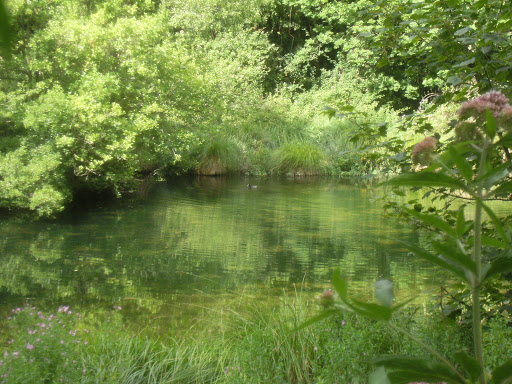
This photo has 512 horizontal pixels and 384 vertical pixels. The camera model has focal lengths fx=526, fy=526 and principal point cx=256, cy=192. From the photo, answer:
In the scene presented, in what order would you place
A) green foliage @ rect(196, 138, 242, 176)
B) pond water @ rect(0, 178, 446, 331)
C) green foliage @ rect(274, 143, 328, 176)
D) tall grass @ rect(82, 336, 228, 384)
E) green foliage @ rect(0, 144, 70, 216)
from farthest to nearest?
green foliage @ rect(274, 143, 328, 176) < green foliage @ rect(196, 138, 242, 176) < green foliage @ rect(0, 144, 70, 216) < pond water @ rect(0, 178, 446, 331) < tall grass @ rect(82, 336, 228, 384)

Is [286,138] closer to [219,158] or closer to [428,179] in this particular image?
[219,158]

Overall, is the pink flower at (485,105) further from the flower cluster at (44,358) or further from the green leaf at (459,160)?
the flower cluster at (44,358)

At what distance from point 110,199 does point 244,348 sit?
8.45m

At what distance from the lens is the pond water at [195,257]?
4805 mm

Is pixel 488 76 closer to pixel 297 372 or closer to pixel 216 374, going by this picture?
pixel 297 372

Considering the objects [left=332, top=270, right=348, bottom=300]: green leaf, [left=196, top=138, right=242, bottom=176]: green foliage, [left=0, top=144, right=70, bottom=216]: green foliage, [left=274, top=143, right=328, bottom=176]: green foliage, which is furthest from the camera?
[left=274, top=143, right=328, bottom=176]: green foliage

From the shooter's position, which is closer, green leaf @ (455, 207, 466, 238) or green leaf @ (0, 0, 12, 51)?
green leaf @ (0, 0, 12, 51)

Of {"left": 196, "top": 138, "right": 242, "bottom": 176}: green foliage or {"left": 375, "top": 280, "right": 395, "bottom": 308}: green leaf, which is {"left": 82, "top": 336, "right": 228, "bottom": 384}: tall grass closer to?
{"left": 375, "top": 280, "right": 395, "bottom": 308}: green leaf

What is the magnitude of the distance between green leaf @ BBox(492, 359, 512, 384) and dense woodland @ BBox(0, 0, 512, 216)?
551 mm

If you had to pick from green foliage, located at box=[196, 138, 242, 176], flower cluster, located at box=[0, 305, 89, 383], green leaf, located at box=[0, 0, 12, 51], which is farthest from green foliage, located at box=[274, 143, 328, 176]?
green leaf, located at box=[0, 0, 12, 51]

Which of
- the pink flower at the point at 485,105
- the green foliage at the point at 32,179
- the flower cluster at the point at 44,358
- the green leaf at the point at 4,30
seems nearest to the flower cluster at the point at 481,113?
the pink flower at the point at 485,105

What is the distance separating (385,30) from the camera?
2602mm

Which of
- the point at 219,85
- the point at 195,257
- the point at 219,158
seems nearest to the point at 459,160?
the point at 195,257

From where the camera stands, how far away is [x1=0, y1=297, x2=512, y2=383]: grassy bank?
2.35m
